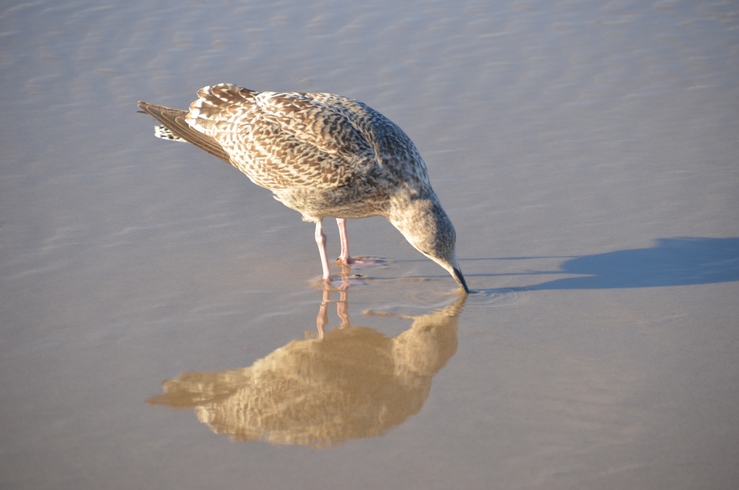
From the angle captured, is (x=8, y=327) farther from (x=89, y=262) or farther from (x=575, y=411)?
(x=575, y=411)

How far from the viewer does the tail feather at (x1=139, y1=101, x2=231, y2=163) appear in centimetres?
646

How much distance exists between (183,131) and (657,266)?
12.7 ft

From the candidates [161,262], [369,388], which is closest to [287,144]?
[161,262]

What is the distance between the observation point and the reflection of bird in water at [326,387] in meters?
4.21

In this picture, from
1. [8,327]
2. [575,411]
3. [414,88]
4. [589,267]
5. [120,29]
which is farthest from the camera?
[120,29]

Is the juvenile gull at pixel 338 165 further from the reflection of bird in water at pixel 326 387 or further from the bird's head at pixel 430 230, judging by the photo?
the reflection of bird in water at pixel 326 387

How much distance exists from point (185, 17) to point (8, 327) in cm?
617

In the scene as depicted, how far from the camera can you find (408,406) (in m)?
4.38

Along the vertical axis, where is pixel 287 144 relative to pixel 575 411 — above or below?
above

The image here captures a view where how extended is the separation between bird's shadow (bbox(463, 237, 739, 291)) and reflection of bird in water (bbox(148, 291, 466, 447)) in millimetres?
1115

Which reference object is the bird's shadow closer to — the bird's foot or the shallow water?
the shallow water

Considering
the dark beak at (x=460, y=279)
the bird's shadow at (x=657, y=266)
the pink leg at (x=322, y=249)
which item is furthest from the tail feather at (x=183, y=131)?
the bird's shadow at (x=657, y=266)

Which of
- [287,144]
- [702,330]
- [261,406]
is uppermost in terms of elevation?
[287,144]

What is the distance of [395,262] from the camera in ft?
20.0
